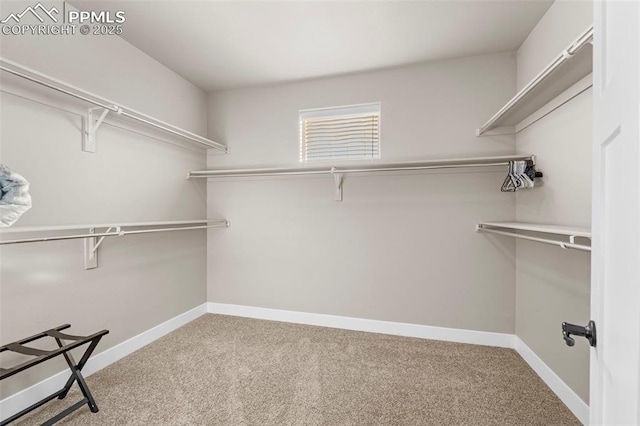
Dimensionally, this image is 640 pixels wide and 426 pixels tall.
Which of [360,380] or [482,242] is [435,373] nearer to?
[360,380]

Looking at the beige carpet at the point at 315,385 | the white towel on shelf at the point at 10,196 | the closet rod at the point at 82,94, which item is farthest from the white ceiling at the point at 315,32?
the beige carpet at the point at 315,385

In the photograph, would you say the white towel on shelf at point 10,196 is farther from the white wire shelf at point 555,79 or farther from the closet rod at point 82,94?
the white wire shelf at point 555,79

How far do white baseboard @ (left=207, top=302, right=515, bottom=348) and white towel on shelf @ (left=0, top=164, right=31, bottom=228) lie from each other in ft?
6.61

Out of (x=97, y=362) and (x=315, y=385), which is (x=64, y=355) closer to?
(x=97, y=362)

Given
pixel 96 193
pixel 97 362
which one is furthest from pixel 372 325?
pixel 96 193

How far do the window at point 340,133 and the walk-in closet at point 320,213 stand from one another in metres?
0.02

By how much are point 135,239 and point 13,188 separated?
3.13 feet

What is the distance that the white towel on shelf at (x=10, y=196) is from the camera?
4.22 ft

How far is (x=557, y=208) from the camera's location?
1673mm

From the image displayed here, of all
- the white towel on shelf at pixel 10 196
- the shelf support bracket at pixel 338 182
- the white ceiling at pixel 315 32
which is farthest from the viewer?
the shelf support bracket at pixel 338 182

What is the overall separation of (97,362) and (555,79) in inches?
133

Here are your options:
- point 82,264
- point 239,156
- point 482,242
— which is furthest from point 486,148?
point 82,264

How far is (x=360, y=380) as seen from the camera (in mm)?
1844

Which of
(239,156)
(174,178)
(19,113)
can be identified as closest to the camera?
(19,113)
